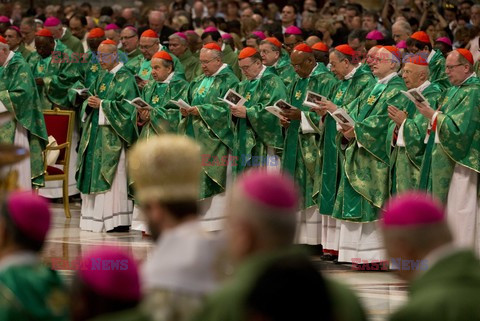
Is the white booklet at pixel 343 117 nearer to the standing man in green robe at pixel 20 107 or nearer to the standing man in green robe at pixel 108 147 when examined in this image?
the standing man in green robe at pixel 108 147

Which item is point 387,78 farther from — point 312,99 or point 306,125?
point 306,125

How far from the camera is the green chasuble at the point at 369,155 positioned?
396 inches

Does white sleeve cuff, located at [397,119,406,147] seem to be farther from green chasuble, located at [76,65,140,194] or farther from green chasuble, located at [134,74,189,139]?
green chasuble, located at [76,65,140,194]

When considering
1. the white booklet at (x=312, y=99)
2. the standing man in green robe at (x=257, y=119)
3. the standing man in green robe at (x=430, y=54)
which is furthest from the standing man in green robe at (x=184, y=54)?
the white booklet at (x=312, y=99)

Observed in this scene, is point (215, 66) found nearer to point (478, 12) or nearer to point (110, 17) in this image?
point (478, 12)

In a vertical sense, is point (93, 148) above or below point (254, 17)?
below

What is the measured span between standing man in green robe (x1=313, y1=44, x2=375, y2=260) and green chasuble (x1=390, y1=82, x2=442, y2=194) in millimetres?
722

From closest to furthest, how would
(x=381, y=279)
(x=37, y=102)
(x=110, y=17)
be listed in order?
(x=381, y=279) < (x=37, y=102) < (x=110, y=17)

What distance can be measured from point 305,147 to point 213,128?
121 centimetres

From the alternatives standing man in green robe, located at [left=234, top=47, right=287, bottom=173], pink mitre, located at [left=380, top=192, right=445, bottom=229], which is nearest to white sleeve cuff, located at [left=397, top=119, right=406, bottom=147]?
standing man in green robe, located at [left=234, top=47, right=287, bottom=173]

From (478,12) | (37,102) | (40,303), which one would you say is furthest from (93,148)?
(40,303)

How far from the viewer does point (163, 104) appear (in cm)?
1234

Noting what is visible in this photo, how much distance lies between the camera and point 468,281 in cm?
384

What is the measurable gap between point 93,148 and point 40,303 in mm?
8850
